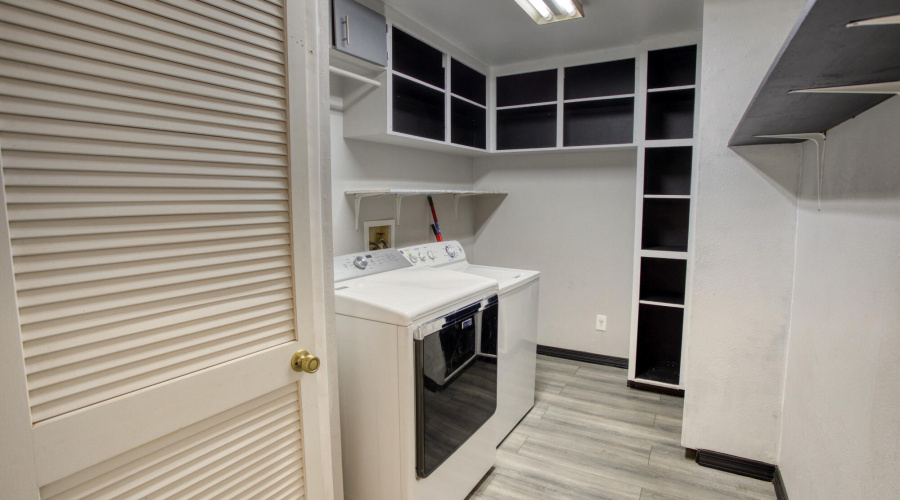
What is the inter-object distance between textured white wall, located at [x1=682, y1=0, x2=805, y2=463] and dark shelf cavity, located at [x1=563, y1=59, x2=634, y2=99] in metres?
1.09

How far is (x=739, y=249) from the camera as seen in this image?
1.96 meters

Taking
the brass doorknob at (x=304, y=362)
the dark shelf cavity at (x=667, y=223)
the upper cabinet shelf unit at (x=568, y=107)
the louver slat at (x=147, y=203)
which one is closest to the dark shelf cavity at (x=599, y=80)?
the upper cabinet shelf unit at (x=568, y=107)

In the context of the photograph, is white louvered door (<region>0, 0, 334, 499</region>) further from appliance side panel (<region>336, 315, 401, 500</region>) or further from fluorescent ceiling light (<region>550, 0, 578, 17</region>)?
fluorescent ceiling light (<region>550, 0, 578, 17</region>)

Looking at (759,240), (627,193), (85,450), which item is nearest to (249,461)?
(85,450)

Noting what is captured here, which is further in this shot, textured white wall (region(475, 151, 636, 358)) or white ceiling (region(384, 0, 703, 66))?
textured white wall (region(475, 151, 636, 358))

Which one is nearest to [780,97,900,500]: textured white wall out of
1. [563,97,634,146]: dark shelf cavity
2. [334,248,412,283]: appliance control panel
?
[563,97,634,146]: dark shelf cavity

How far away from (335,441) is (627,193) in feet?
8.77

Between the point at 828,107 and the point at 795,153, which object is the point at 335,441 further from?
the point at 795,153

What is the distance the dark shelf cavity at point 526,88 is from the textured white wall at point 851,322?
1.85 meters

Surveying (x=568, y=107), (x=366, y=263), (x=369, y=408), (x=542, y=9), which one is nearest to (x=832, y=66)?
(x=369, y=408)

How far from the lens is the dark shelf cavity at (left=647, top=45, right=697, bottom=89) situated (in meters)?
2.83

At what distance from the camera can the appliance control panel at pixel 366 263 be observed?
204 centimetres

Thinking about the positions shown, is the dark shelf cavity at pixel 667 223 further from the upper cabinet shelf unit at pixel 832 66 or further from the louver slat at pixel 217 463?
the louver slat at pixel 217 463

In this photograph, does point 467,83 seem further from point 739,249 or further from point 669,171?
point 739,249
